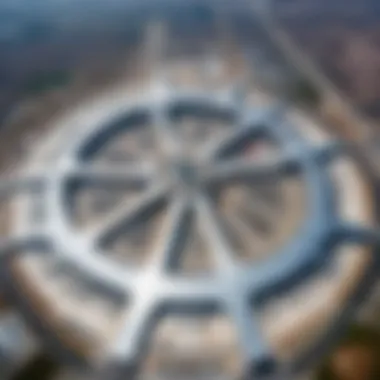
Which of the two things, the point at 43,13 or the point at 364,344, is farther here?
the point at 43,13

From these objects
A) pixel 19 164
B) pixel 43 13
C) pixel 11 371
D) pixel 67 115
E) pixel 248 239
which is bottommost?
pixel 11 371

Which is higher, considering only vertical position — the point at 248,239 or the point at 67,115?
the point at 67,115

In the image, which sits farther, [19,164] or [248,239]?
[19,164]

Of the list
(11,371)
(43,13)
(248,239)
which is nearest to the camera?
(11,371)

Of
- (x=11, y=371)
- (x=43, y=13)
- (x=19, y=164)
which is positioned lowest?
(x=11, y=371)

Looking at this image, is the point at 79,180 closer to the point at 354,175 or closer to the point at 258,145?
the point at 258,145

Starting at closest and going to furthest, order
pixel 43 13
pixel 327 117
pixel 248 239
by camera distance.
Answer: pixel 248 239, pixel 327 117, pixel 43 13

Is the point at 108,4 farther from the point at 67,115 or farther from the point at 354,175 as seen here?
the point at 354,175

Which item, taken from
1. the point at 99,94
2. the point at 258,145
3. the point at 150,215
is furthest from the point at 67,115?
the point at 258,145

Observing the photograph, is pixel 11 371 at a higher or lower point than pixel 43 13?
lower

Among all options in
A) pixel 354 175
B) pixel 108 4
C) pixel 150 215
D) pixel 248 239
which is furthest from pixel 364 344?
pixel 108 4
